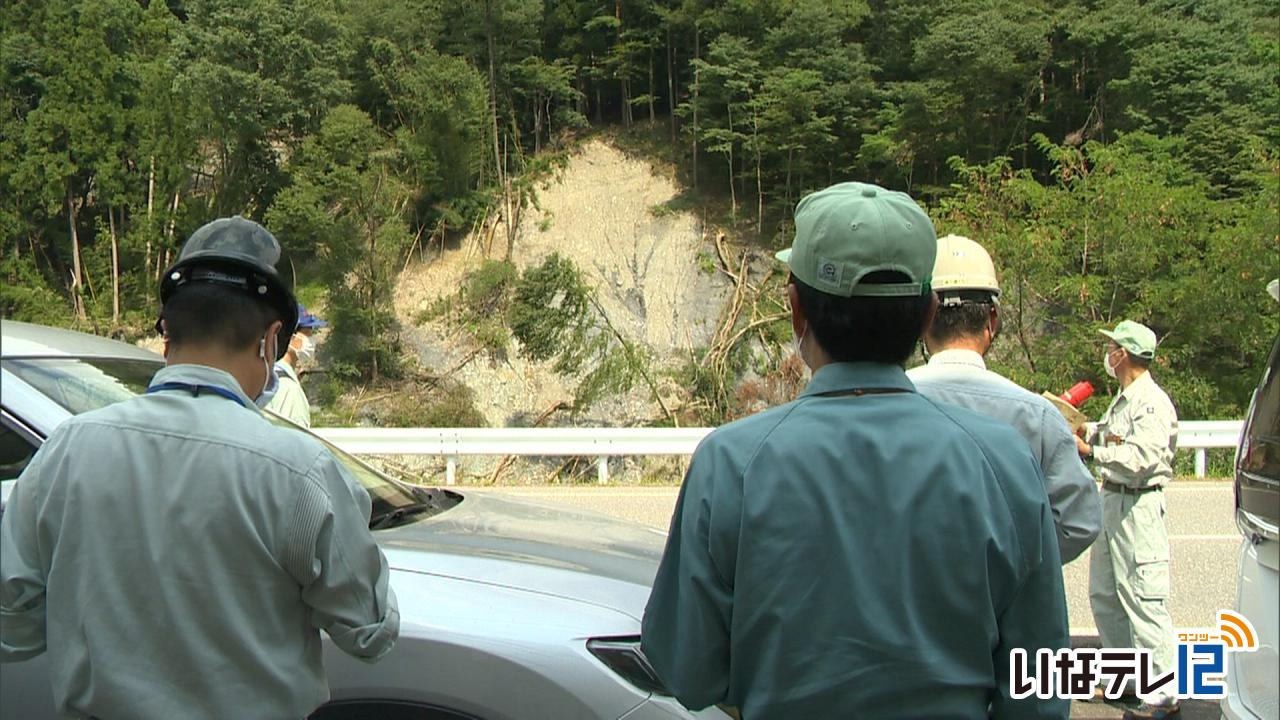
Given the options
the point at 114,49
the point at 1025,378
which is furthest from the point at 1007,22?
the point at 114,49

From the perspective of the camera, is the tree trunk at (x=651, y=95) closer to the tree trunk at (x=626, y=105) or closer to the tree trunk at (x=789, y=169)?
the tree trunk at (x=626, y=105)

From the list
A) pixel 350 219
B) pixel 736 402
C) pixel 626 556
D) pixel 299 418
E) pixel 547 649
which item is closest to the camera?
pixel 547 649

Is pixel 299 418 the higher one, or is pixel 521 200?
pixel 299 418

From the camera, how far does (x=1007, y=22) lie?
32.2 m

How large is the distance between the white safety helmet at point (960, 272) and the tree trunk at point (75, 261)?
31631 mm

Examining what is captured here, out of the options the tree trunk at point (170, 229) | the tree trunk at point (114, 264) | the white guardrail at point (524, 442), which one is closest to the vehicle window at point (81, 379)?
the white guardrail at point (524, 442)

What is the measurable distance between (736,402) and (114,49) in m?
24.9

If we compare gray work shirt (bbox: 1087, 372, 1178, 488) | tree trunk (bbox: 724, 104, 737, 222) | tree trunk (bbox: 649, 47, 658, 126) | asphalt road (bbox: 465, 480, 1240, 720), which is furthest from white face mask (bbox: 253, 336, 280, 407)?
tree trunk (bbox: 649, 47, 658, 126)

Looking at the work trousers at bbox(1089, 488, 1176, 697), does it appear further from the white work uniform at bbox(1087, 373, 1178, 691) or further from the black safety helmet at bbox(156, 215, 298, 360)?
the black safety helmet at bbox(156, 215, 298, 360)

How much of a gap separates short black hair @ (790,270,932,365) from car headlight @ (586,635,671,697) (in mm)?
1299

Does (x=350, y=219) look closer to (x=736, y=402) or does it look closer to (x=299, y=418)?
(x=736, y=402)

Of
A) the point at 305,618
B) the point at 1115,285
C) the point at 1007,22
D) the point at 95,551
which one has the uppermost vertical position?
the point at 1007,22

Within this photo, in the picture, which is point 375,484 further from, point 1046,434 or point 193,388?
point 1046,434

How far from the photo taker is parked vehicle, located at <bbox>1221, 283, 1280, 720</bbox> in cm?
259
